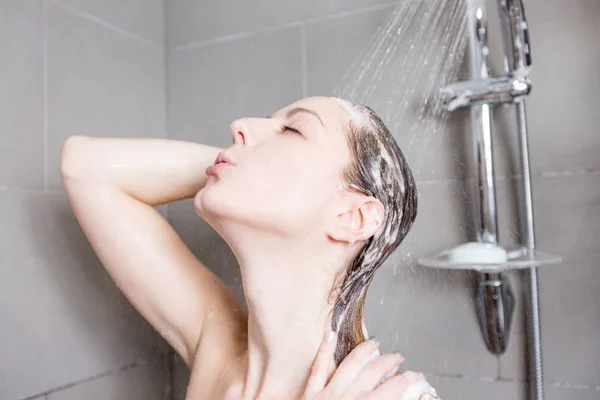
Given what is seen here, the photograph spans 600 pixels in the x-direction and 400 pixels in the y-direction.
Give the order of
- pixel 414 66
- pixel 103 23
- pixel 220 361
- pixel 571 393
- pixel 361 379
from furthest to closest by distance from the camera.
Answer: pixel 103 23 → pixel 414 66 → pixel 571 393 → pixel 220 361 → pixel 361 379

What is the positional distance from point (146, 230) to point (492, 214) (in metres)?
0.60

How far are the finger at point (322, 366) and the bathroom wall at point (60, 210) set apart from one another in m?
0.57

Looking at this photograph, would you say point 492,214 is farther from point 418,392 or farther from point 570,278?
point 418,392

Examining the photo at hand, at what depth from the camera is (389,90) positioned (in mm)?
1154

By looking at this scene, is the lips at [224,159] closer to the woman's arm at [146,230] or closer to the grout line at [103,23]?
the woman's arm at [146,230]

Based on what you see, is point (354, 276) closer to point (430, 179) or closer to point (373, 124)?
point (373, 124)

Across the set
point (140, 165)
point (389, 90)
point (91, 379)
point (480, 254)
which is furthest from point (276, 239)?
point (91, 379)

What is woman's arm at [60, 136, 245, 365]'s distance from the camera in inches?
35.9

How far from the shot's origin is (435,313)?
1104mm

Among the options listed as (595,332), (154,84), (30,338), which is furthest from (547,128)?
(30,338)

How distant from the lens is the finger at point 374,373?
743 millimetres

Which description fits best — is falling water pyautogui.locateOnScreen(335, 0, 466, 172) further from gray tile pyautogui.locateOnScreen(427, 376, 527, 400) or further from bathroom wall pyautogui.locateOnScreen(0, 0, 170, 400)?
bathroom wall pyautogui.locateOnScreen(0, 0, 170, 400)

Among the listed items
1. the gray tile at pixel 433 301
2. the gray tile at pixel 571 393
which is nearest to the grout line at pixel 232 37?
the gray tile at pixel 433 301

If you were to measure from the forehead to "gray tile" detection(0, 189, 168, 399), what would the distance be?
54 centimetres
